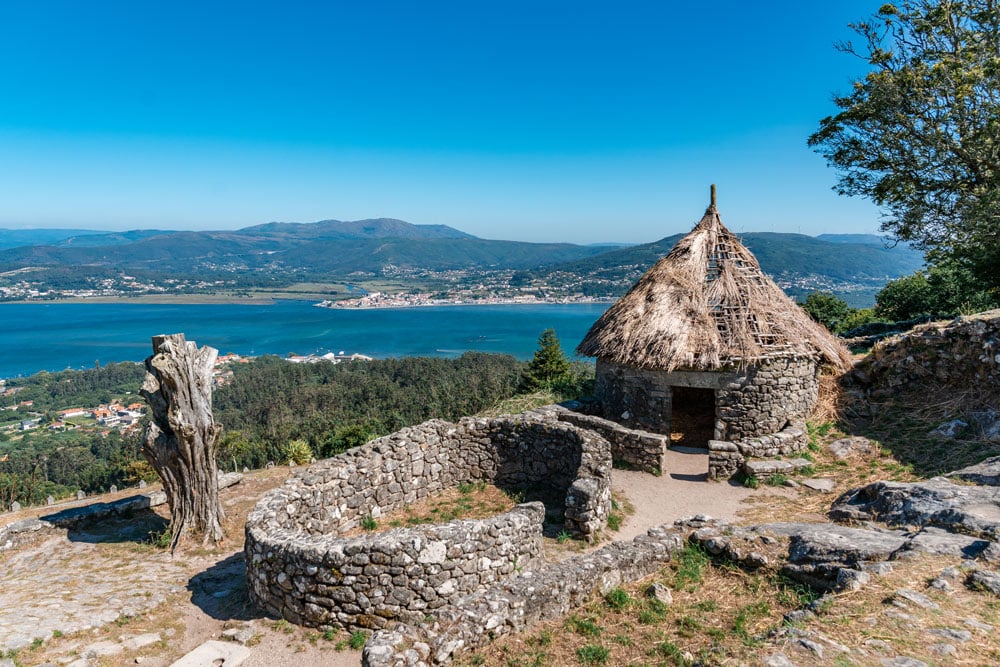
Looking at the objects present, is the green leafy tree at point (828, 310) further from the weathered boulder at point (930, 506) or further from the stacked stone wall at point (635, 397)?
the weathered boulder at point (930, 506)

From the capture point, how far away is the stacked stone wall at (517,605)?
4441 millimetres

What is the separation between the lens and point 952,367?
11172 mm

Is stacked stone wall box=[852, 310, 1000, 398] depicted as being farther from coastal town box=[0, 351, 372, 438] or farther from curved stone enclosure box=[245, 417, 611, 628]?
coastal town box=[0, 351, 372, 438]

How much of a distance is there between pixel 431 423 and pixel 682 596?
535 cm

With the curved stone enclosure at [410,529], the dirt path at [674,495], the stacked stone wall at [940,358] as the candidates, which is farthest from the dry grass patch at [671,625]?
the stacked stone wall at [940,358]

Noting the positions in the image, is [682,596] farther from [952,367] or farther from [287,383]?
[287,383]

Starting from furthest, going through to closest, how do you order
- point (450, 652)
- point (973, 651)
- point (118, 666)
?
1. point (118, 666)
2. point (450, 652)
3. point (973, 651)

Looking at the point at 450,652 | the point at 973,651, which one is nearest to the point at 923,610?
the point at 973,651

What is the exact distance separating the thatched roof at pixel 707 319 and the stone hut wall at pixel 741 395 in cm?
30

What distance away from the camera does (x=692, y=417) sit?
1378 centimetres

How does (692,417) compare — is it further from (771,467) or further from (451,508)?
(451,508)

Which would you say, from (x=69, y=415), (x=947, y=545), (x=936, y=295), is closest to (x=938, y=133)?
(x=936, y=295)

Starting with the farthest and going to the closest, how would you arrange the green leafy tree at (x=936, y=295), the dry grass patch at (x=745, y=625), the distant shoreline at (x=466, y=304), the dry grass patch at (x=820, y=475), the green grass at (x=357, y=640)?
the distant shoreline at (x=466, y=304), the green leafy tree at (x=936, y=295), the dry grass patch at (x=820, y=475), the green grass at (x=357, y=640), the dry grass patch at (x=745, y=625)

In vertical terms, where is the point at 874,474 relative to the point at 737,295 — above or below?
below
